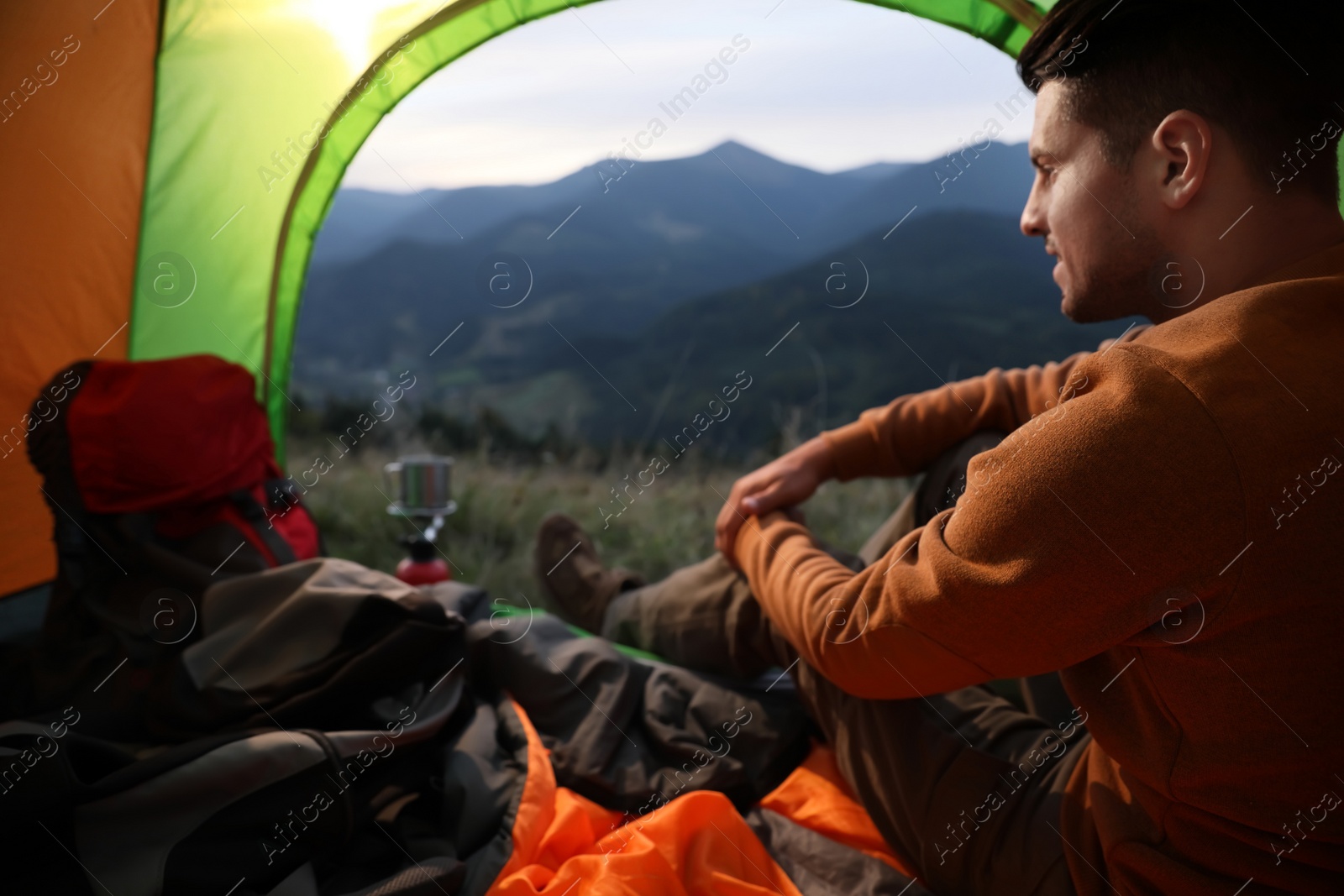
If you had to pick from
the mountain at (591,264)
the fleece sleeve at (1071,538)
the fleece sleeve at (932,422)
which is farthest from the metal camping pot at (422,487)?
the mountain at (591,264)

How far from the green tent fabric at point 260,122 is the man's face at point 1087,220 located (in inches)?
32.4

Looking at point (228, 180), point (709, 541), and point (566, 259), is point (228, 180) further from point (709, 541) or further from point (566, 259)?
point (566, 259)

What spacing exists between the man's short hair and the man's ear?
0.02 metres

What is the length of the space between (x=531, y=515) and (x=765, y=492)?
1.76m

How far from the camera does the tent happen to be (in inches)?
64.1

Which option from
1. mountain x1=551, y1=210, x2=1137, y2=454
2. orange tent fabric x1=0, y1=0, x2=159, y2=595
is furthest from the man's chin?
mountain x1=551, y1=210, x2=1137, y2=454

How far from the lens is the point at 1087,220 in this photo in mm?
996

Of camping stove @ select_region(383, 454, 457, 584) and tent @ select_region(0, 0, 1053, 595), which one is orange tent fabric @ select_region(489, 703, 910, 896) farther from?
tent @ select_region(0, 0, 1053, 595)

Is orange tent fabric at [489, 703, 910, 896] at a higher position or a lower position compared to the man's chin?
lower

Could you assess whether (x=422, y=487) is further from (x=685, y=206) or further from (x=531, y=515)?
(x=685, y=206)

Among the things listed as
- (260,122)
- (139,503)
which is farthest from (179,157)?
(139,503)

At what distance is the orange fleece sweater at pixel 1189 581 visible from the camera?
28.9 inches

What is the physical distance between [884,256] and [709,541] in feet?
32.1

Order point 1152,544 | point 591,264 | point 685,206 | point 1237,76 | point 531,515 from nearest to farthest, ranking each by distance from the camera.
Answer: point 1152,544 → point 1237,76 → point 531,515 → point 685,206 → point 591,264
